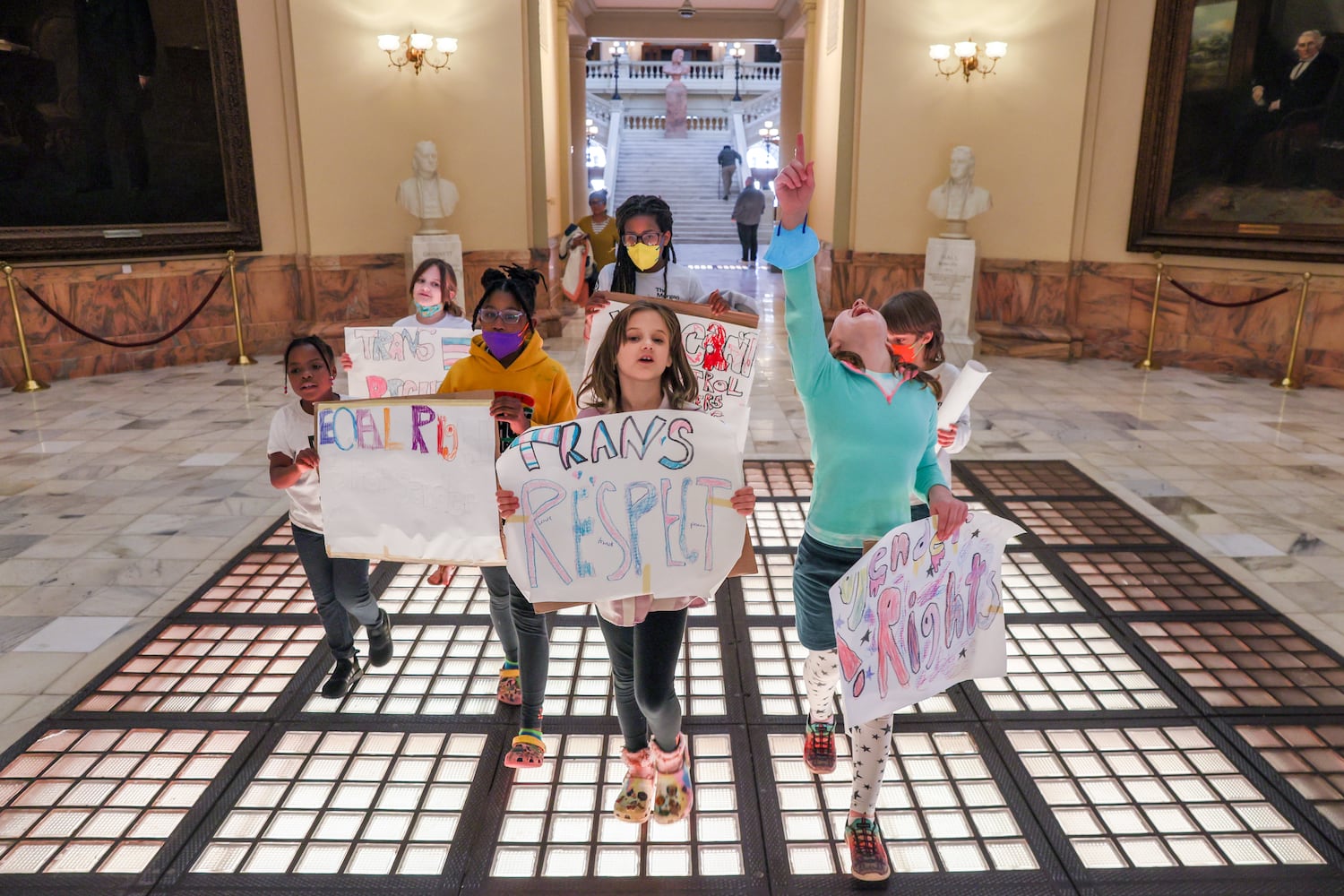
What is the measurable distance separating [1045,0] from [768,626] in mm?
10041

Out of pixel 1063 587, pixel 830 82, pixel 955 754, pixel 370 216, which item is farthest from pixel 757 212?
pixel 955 754

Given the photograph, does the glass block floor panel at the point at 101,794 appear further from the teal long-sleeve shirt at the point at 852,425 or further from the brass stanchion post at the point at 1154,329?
the brass stanchion post at the point at 1154,329

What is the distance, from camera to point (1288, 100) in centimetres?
1024

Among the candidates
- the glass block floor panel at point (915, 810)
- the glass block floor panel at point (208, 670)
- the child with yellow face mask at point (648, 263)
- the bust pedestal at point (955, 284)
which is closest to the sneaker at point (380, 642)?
the glass block floor panel at point (208, 670)

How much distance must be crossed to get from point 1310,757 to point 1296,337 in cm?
838

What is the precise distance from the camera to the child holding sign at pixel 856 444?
2.91 metres

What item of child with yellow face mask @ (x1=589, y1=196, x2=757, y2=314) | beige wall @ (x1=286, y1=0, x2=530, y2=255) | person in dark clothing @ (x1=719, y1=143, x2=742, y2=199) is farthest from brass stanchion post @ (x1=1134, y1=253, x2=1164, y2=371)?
person in dark clothing @ (x1=719, y1=143, x2=742, y2=199)

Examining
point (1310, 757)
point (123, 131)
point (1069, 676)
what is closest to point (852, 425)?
point (1069, 676)

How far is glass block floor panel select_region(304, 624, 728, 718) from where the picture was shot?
3920 millimetres

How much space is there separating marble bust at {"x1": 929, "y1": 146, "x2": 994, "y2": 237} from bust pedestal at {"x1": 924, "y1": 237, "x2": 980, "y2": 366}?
249 millimetres

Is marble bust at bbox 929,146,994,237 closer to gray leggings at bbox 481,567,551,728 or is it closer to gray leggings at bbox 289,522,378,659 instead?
gray leggings at bbox 481,567,551,728

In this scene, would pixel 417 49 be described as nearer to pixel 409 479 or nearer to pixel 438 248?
pixel 438 248

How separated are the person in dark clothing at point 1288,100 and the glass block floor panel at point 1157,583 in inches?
285

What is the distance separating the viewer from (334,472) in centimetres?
351
